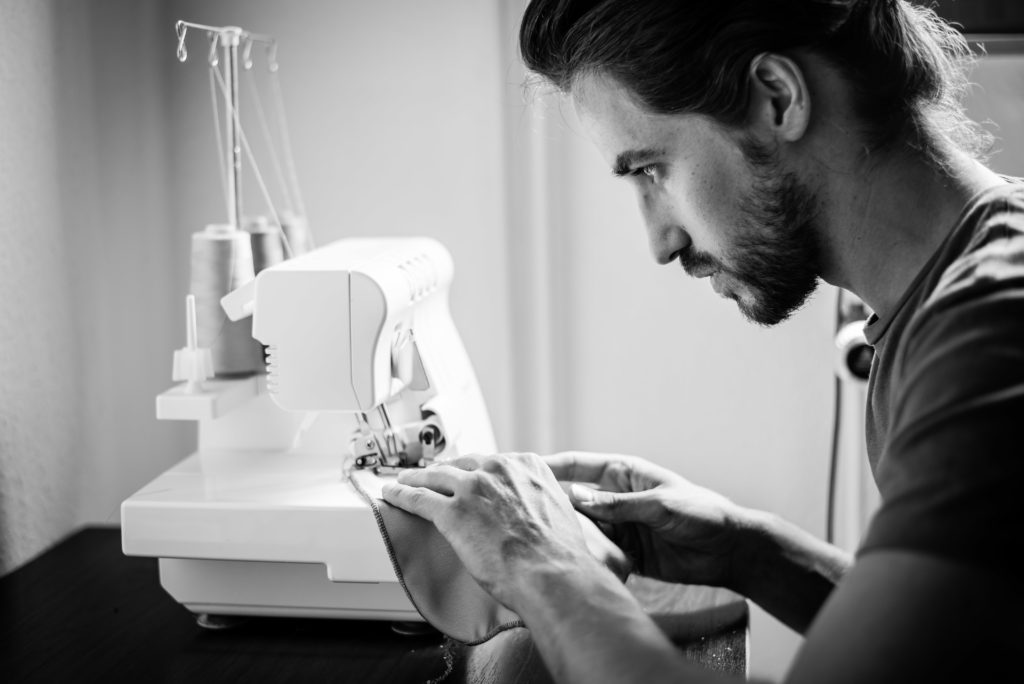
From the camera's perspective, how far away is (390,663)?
1210 mm

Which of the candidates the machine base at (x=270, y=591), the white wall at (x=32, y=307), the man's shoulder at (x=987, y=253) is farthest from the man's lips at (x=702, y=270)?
the white wall at (x=32, y=307)

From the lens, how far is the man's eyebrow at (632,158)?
1066 millimetres

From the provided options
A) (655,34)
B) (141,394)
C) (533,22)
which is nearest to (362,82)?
(141,394)

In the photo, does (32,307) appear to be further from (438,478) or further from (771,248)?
(771,248)

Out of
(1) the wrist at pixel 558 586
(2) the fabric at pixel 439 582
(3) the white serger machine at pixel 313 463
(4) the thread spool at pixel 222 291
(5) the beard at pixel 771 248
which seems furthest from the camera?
(4) the thread spool at pixel 222 291

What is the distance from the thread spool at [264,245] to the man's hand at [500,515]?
1.60ft

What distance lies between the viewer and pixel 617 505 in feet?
4.06

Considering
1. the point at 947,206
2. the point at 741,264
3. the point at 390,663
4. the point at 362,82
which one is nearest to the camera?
the point at 947,206

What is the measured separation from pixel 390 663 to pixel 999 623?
2.34 ft

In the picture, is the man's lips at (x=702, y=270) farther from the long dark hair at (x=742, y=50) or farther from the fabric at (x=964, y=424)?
the fabric at (x=964, y=424)

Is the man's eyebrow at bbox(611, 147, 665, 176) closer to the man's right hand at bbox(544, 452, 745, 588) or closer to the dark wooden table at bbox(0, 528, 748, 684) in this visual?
the man's right hand at bbox(544, 452, 745, 588)

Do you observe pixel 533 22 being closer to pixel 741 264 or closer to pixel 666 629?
pixel 741 264

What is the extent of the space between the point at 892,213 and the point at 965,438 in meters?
0.35

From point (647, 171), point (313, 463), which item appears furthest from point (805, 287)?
point (313, 463)
